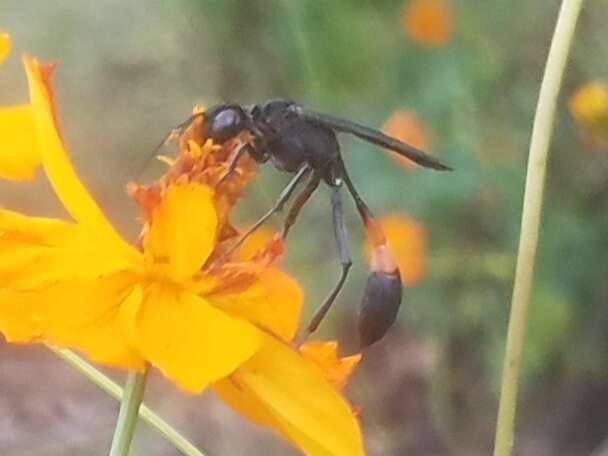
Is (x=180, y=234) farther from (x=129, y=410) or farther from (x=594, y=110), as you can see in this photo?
(x=594, y=110)

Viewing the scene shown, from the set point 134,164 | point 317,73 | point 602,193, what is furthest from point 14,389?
point 602,193

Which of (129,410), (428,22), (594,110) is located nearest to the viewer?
(129,410)

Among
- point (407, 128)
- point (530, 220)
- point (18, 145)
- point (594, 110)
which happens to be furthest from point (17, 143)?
point (407, 128)

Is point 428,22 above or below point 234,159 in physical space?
below

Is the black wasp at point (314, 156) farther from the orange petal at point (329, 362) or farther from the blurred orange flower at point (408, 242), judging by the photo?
the blurred orange flower at point (408, 242)

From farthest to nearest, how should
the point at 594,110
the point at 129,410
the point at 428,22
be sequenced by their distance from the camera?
the point at 428,22, the point at 594,110, the point at 129,410

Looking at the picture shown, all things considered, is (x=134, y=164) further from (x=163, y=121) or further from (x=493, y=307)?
(x=493, y=307)

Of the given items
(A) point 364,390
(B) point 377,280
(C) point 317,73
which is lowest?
(A) point 364,390
